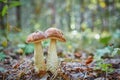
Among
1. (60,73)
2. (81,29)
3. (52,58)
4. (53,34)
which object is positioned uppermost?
(81,29)

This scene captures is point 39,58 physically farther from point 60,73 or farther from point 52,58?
point 60,73

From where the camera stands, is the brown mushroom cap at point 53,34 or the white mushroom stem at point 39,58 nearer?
the brown mushroom cap at point 53,34

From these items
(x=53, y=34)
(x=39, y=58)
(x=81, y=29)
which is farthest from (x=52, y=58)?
(x=81, y=29)

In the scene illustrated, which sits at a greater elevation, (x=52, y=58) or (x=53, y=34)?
(x=53, y=34)

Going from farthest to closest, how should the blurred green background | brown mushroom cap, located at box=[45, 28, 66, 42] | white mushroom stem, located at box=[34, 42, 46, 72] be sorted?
the blurred green background → white mushroom stem, located at box=[34, 42, 46, 72] → brown mushroom cap, located at box=[45, 28, 66, 42]

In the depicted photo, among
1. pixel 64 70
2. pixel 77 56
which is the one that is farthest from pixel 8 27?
pixel 64 70

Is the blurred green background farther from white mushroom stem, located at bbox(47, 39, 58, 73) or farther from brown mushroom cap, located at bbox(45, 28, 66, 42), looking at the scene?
brown mushroom cap, located at bbox(45, 28, 66, 42)

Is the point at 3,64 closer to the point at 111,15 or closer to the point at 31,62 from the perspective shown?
the point at 31,62

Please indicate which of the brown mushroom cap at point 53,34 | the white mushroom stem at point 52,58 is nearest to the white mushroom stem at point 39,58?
the white mushroom stem at point 52,58

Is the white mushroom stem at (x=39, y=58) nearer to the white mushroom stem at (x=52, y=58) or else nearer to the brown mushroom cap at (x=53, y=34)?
the white mushroom stem at (x=52, y=58)

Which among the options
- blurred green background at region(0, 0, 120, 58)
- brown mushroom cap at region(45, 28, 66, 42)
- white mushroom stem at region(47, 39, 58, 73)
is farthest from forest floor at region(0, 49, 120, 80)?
blurred green background at region(0, 0, 120, 58)

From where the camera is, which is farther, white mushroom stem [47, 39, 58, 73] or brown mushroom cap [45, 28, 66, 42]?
white mushroom stem [47, 39, 58, 73]

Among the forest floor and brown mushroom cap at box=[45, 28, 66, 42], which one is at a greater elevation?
brown mushroom cap at box=[45, 28, 66, 42]
